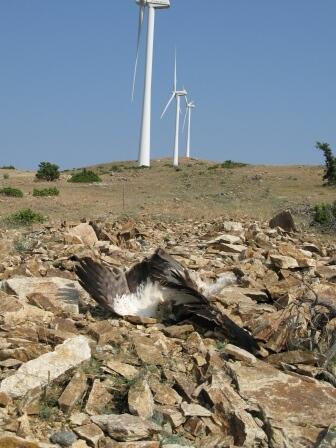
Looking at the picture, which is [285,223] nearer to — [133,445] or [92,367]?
[92,367]

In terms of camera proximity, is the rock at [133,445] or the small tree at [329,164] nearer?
the rock at [133,445]

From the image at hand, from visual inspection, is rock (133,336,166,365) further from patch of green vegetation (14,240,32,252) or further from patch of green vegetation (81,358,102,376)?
patch of green vegetation (14,240,32,252)

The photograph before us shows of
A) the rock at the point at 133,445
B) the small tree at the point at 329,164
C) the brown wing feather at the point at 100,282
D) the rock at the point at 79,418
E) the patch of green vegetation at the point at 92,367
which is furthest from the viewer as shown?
the small tree at the point at 329,164

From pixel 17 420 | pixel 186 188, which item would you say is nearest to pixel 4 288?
pixel 17 420

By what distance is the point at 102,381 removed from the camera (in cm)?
435

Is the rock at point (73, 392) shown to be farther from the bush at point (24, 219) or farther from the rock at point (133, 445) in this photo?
the bush at point (24, 219)

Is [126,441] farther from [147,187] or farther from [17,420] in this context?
[147,187]

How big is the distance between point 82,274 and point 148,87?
42.1 m

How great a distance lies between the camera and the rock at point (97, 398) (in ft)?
13.2

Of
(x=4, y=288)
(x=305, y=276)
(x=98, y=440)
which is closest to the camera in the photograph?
(x=98, y=440)

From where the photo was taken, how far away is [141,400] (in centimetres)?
405

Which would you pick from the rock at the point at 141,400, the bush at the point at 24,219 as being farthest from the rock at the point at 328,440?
the bush at the point at 24,219

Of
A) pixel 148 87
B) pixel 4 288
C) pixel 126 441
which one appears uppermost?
pixel 148 87

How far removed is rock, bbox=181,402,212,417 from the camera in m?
4.03
